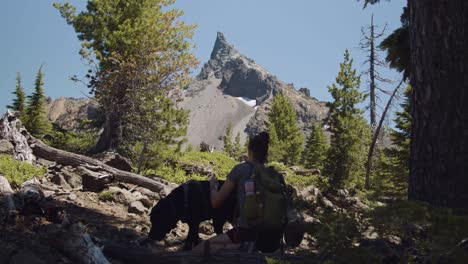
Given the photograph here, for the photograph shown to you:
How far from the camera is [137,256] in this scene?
15.2 ft

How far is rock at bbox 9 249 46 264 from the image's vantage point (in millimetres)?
3953

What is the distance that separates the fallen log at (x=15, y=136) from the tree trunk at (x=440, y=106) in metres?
9.48

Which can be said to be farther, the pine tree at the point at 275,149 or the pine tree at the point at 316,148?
the pine tree at the point at 316,148

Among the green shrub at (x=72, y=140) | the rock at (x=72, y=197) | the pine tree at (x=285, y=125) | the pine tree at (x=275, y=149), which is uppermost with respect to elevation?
the pine tree at (x=285, y=125)

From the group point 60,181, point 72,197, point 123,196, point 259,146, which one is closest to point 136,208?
point 123,196

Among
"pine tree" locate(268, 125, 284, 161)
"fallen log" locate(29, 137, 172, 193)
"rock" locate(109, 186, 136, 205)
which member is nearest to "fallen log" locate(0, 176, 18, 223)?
"rock" locate(109, 186, 136, 205)

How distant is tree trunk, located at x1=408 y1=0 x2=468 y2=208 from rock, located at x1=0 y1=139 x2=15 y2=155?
982 cm

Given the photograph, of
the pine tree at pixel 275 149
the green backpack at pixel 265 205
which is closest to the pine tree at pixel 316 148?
the pine tree at pixel 275 149

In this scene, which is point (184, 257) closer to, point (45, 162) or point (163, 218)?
point (163, 218)

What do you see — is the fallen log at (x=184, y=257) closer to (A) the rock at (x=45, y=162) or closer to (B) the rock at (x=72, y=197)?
(B) the rock at (x=72, y=197)

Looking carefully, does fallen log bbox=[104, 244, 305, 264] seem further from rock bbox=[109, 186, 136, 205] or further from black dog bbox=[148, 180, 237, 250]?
rock bbox=[109, 186, 136, 205]

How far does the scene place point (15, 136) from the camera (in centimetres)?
1106

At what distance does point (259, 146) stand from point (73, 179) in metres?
6.46

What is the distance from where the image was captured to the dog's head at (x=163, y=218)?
6.01 metres
